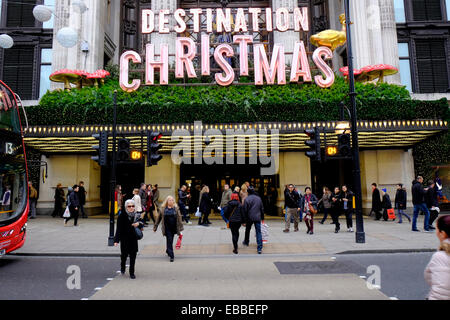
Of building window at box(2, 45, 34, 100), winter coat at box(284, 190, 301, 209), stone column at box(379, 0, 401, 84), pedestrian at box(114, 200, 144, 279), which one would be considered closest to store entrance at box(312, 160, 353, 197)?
stone column at box(379, 0, 401, 84)

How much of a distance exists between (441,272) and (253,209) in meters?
6.18

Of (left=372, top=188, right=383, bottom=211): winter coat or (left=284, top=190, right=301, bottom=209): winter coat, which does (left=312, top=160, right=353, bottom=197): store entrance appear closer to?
(left=372, top=188, right=383, bottom=211): winter coat

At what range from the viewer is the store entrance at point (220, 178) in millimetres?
22375

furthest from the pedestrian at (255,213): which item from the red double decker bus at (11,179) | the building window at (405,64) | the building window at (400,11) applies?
the building window at (400,11)

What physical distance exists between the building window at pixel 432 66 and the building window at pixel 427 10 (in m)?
1.69

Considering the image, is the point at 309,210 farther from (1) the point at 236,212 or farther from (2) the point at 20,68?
(2) the point at 20,68

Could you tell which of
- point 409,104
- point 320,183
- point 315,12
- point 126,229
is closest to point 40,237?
point 126,229

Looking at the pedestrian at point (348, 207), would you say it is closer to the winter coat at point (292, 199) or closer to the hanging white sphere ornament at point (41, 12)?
the winter coat at point (292, 199)

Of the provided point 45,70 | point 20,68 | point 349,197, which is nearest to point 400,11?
point 349,197

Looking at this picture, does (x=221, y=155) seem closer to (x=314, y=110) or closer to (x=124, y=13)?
(x=314, y=110)

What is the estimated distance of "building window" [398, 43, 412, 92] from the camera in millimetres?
22469

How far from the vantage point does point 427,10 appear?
22594 mm

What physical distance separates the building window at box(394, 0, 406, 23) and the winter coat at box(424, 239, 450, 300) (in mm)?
25027
